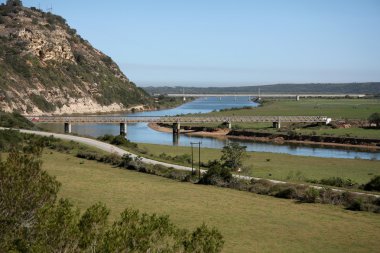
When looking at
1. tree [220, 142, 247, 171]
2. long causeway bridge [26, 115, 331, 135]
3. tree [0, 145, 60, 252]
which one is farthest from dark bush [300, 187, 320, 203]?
long causeway bridge [26, 115, 331, 135]

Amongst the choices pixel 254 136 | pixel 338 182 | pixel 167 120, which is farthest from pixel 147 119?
pixel 338 182

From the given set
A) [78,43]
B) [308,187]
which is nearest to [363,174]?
[308,187]

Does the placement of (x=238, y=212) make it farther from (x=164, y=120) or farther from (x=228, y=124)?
(x=228, y=124)

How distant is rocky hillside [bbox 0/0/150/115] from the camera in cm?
10204

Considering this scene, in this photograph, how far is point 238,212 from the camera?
25.0 meters

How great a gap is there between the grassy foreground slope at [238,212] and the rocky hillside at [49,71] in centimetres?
6409

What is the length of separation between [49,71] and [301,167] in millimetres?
84703

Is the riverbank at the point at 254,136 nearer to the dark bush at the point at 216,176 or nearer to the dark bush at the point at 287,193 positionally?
the dark bush at the point at 216,176

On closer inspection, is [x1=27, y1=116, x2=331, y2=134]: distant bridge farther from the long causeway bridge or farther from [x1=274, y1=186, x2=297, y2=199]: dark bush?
[x1=274, y1=186, x2=297, y2=199]: dark bush

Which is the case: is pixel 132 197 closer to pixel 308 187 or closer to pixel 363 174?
pixel 308 187

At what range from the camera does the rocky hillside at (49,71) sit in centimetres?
10204

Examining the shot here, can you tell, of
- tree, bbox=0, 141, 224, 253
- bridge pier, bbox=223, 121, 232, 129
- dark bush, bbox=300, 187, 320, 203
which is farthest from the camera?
bridge pier, bbox=223, 121, 232, 129

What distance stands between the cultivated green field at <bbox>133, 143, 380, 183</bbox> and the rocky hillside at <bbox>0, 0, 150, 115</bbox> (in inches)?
2250

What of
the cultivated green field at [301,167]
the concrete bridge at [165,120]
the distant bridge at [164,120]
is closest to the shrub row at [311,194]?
the cultivated green field at [301,167]
